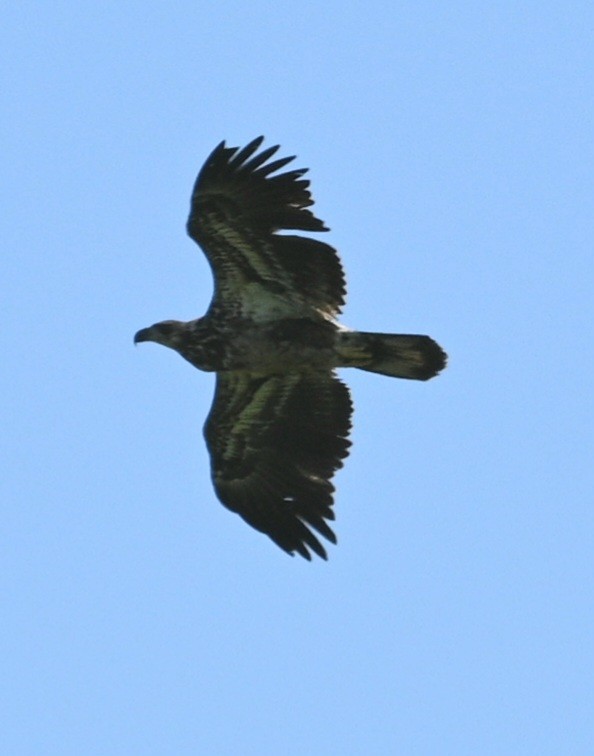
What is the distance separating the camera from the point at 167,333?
26.0 meters

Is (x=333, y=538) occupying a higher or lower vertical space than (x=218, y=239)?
lower

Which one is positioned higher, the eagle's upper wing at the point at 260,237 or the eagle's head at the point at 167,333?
the eagle's upper wing at the point at 260,237

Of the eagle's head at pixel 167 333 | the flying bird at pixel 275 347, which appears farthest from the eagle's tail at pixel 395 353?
the eagle's head at pixel 167 333

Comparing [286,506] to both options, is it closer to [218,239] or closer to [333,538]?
[333,538]

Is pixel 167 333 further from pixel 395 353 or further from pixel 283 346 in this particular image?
pixel 395 353

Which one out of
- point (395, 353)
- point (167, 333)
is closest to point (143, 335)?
point (167, 333)

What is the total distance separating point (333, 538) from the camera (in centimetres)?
2553

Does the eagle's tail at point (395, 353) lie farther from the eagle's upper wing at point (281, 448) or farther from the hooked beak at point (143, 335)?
the hooked beak at point (143, 335)

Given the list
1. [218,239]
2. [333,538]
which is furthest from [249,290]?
[333,538]

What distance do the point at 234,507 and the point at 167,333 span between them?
5.51 feet

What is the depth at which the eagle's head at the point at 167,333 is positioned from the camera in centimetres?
2591

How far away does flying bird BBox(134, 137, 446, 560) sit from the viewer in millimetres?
25172

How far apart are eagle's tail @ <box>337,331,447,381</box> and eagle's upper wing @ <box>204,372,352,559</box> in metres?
0.47

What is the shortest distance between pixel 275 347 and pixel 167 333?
111cm
